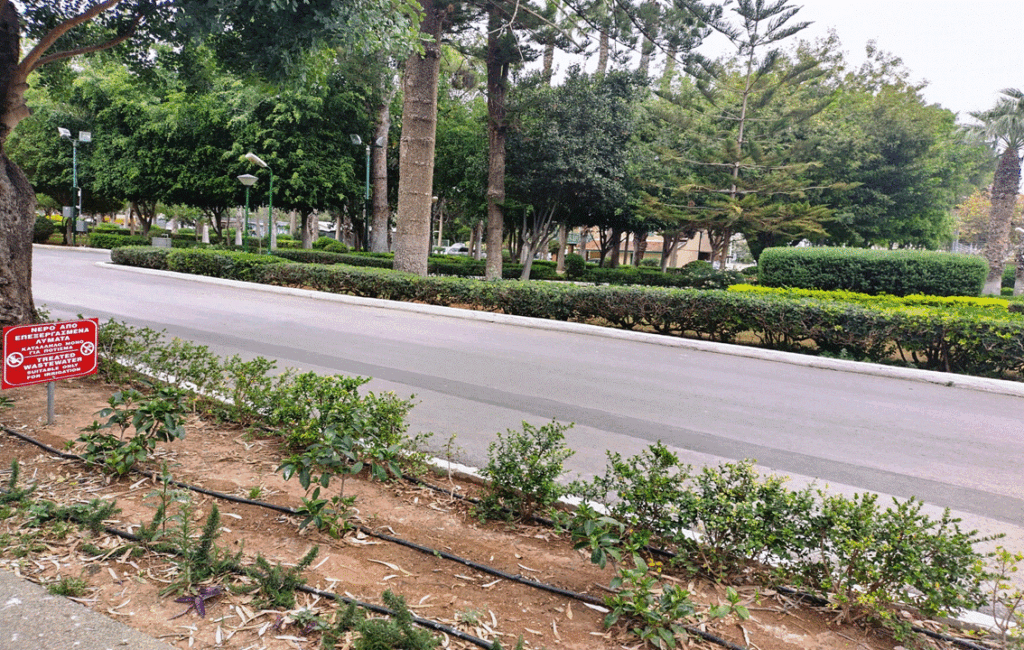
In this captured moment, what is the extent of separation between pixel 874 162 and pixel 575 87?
13.7 m

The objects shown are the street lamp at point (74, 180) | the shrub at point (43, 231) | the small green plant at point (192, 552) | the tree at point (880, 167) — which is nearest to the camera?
the small green plant at point (192, 552)

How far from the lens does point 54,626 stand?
8.12 ft

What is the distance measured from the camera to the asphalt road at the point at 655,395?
5359 millimetres

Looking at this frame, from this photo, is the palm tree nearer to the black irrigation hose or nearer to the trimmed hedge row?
the trimmed hedge row

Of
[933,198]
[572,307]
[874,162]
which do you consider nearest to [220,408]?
[572,307]

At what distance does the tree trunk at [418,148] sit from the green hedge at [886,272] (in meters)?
9.88

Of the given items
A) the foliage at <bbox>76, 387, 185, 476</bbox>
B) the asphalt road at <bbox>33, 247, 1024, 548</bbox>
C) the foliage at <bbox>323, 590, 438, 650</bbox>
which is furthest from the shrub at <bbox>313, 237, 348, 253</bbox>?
the foliage at <bbox>323, 590, 438, 650</bbox>

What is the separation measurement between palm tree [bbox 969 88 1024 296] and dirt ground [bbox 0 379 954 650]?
27.3m

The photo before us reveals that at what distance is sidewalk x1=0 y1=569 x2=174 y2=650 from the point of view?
7.81 feet

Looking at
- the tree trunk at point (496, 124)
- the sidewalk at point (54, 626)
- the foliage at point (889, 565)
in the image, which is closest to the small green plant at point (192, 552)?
the sidewalk at point (54, 626)

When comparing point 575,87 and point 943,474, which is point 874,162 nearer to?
point 575,87

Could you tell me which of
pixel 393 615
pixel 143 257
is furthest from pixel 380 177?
pixel 393 615

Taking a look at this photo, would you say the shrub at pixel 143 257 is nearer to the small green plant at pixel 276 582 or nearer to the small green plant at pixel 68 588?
the small green plant at pixel 68 588

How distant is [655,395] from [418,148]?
10.4 metres
